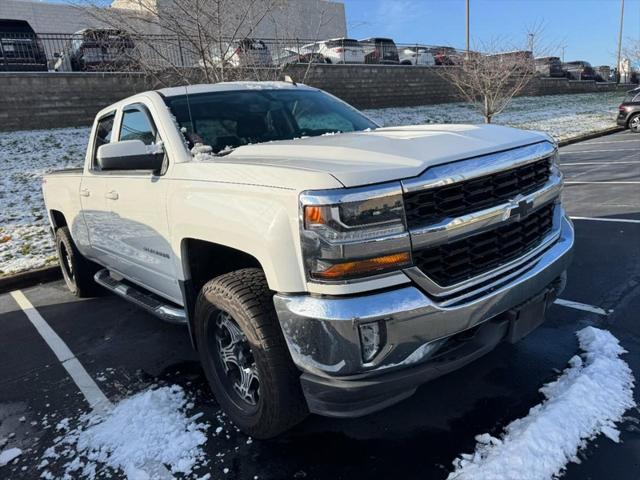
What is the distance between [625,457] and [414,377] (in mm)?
1112

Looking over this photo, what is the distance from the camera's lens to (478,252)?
2.40 meters

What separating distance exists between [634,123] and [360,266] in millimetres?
20758

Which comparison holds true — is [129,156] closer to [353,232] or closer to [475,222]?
[353,232]

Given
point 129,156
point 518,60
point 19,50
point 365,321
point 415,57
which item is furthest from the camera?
point 415,57

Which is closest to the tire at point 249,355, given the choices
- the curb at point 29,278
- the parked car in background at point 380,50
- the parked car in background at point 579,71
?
the curb at point 29,278

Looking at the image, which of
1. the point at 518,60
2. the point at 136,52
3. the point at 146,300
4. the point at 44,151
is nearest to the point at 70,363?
the point at 146,300

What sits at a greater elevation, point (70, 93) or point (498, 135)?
point (70, 93)

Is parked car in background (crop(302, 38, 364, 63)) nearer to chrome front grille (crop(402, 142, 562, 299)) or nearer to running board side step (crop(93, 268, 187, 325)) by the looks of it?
running board side step (crop(93, 268, 187, 325))

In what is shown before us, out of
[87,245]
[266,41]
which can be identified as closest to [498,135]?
[87,245]

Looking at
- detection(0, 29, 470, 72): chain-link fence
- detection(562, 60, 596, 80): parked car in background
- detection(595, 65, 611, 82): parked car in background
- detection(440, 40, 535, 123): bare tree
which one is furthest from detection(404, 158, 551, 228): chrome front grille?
detection(595, 65, 611, 82): parked car in background

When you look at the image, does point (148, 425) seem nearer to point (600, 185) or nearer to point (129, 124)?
point (129, 124)

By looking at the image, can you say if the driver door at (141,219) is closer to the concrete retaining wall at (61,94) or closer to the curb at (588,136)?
the concrete retaining wall at (61,94)

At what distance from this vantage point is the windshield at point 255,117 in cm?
341

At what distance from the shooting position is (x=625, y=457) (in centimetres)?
231
